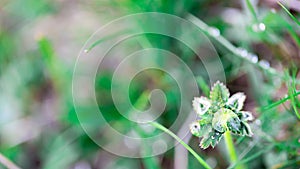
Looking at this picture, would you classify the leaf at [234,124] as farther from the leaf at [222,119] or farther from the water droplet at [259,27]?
the water droplet at [259,27]

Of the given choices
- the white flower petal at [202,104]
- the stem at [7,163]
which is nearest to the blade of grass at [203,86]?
the white flower petal at [202,104]

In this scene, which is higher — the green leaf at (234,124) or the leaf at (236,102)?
the leaf at (236,102)

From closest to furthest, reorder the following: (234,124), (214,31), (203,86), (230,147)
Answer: (234,124) → (230,147) → (203,86) → (214,31)

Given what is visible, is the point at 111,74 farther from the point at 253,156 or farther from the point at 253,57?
the point at 253,156

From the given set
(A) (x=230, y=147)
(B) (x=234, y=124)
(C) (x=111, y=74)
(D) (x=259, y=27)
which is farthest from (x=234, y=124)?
(C) (x=111, y=74)

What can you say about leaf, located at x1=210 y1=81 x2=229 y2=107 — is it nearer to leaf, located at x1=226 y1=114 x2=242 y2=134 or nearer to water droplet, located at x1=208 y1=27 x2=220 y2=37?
leaf, located at x1=226 y1=114 x2=242 y2=134

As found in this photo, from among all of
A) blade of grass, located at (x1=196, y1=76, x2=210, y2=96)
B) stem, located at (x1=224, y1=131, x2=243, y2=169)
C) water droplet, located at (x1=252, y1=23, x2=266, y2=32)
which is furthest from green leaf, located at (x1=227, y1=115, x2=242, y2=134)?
water droplet, located at (x1=252, y1=23, x2=266, y2=32)
